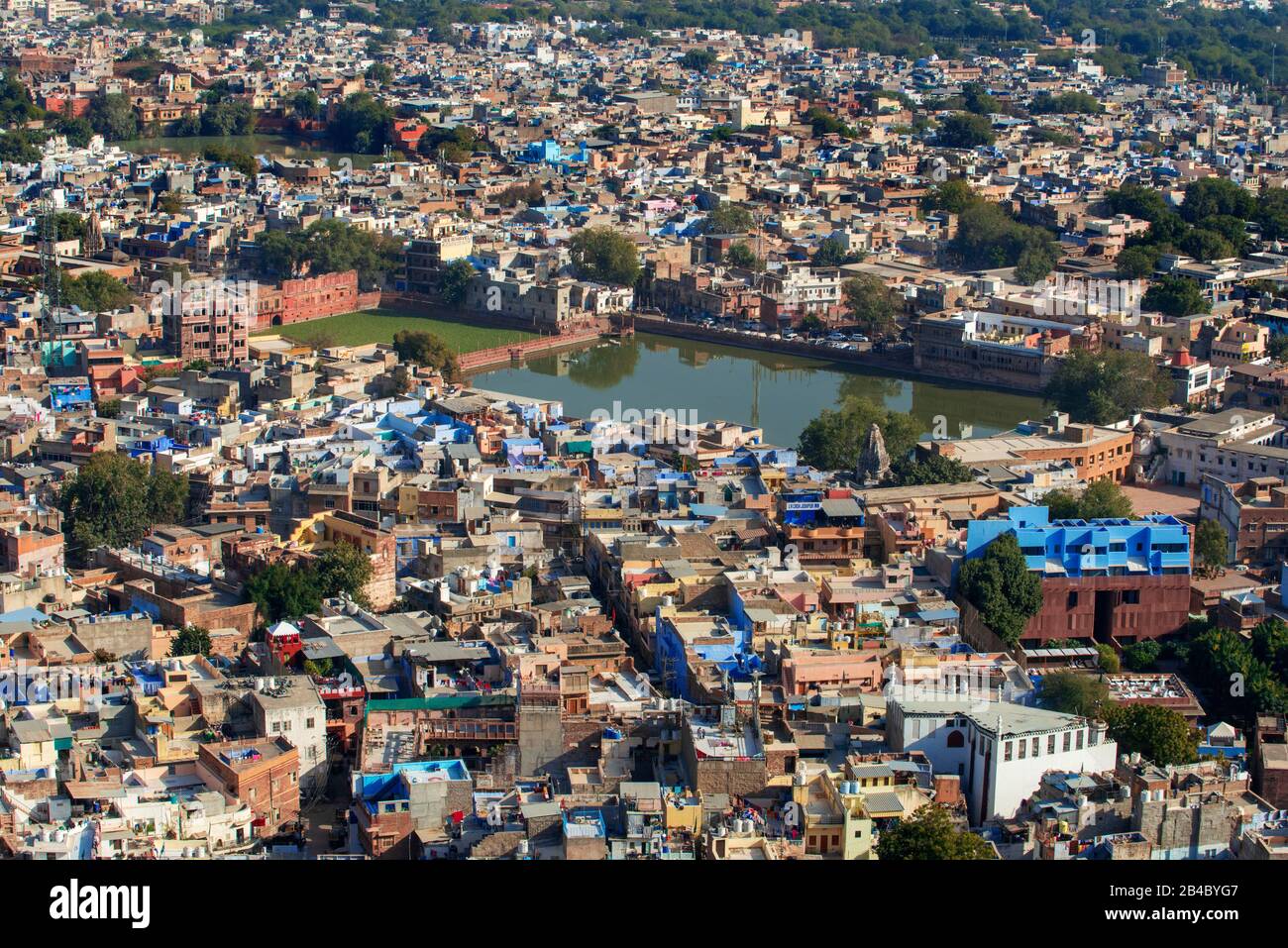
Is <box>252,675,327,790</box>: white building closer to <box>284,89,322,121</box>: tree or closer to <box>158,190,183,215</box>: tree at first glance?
<box>158,190,183,215</box>: tree

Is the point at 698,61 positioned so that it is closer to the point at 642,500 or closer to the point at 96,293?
the point at 96,293

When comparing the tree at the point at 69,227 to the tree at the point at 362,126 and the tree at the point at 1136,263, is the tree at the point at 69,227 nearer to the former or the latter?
the tree at the point at 362,126

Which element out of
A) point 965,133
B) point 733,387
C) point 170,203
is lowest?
point 733,387

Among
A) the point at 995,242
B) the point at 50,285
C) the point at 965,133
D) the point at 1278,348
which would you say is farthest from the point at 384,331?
the point at 965,133

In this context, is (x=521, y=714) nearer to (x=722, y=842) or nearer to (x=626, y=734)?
(x=626, y=734)

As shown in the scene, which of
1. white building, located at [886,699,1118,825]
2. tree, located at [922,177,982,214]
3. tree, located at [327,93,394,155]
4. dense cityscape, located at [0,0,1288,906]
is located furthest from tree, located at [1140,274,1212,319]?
tree, located at [327,93,394,155]
